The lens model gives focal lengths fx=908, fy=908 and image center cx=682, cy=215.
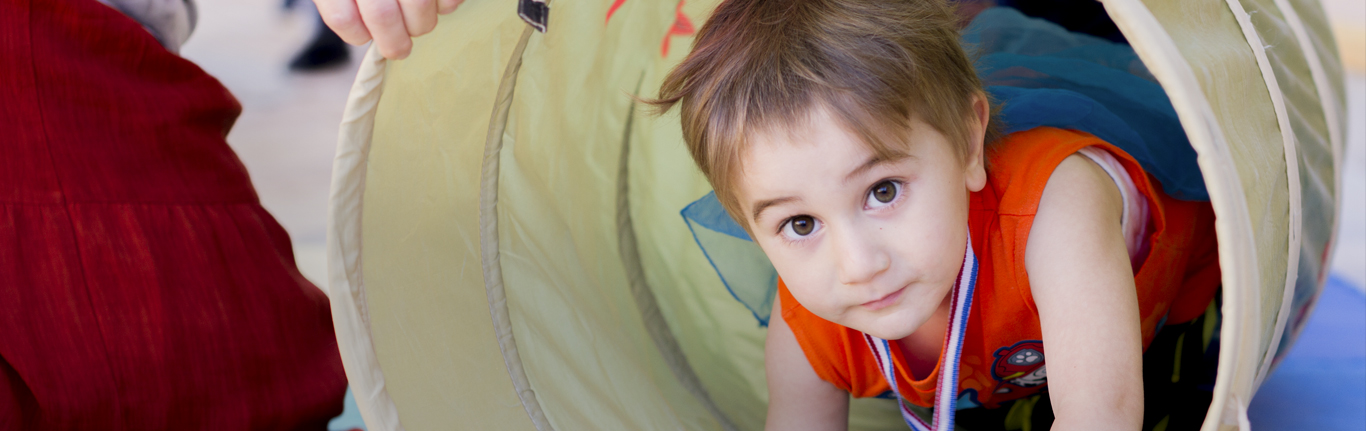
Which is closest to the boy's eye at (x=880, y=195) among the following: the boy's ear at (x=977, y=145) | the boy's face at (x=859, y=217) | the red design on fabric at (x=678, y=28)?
the boy's face at (x=859, y=217)

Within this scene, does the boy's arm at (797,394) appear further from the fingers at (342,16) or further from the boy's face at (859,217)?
the fingers at (342,16)

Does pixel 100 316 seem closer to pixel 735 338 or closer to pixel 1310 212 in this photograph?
pixel 735 338

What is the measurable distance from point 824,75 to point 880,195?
0.34 ft

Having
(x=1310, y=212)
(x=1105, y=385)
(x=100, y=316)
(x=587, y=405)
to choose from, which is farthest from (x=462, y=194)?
(x=1310, y=212)

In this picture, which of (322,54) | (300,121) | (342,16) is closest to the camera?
(342,16)

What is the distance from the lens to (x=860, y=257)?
0.69 metres

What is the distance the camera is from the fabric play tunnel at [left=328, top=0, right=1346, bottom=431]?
25.3 inches

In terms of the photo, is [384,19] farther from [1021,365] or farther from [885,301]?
[1021,365]

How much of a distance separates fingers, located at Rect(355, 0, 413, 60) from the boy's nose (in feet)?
1.22

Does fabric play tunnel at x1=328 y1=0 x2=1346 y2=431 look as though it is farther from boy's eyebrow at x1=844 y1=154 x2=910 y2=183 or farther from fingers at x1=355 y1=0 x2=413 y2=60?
boy's eyebrow at x1=844 y1=154 x2=910 y2=183

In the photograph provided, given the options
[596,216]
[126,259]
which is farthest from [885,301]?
[126,259]

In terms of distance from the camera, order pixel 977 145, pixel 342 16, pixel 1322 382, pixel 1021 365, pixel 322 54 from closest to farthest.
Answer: pixel 342 16, pixel 977 145, pixel 1021 365, pixel 1322 382, pixel 322 54

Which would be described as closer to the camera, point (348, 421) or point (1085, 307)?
point (1085, 307)

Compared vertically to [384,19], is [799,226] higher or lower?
lower
